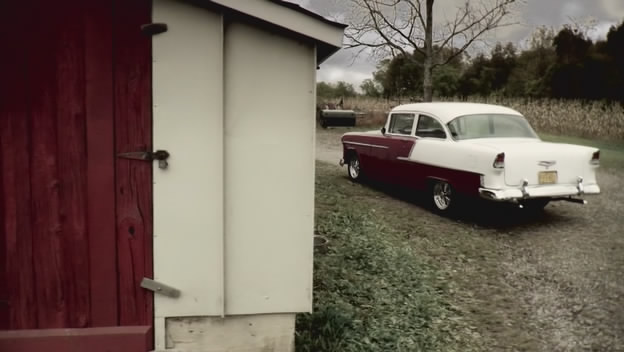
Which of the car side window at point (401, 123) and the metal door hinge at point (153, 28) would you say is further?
the car side window at point (401, 123)

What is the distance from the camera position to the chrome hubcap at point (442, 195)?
7.98 metres

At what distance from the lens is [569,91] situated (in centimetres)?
3070

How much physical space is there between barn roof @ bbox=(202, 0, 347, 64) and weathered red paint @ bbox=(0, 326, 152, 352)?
2076 mm

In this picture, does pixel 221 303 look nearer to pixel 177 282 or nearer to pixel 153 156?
pixel 177 282

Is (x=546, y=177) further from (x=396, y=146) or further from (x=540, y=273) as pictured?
(x=396, y=146)

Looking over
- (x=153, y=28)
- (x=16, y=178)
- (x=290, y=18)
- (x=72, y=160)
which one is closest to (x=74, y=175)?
(x=72, y=160)

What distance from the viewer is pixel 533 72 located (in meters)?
38.4

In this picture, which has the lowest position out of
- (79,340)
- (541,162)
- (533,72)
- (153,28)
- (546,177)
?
(79,340)

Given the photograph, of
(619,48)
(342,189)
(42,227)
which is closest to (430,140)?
(342,189)

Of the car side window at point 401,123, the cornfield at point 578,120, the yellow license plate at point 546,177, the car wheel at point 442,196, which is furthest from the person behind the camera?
the cornfield at point 578,120

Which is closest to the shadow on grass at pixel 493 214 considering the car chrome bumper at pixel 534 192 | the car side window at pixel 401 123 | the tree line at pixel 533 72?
the car chrome bumper at pixel 534 192

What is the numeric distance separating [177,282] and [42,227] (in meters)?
0.89

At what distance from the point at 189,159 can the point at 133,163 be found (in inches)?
13.6

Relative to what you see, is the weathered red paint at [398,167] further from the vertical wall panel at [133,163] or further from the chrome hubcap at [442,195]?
the vertical wall panel at [133,163]
